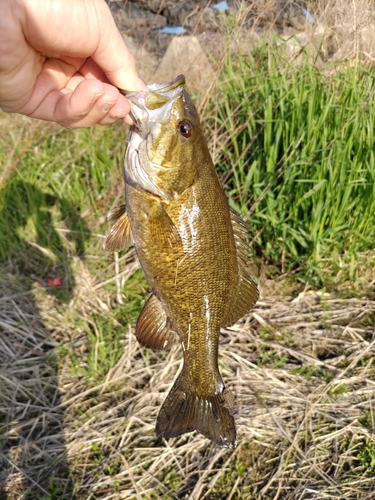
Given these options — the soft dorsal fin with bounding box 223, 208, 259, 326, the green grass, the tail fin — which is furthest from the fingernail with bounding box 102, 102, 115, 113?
the green grass

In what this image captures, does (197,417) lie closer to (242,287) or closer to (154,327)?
(154,327)

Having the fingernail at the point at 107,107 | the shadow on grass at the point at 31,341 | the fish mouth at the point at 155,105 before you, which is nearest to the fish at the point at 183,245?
the fish mouth at the point at 155,105

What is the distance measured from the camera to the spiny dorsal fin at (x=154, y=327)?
6.41 feet

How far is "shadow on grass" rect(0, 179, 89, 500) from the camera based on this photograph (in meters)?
2.77

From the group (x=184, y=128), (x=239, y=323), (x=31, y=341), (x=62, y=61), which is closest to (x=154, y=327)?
(x=184, y=128)

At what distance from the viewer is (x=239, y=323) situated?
3.48 metres

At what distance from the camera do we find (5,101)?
1998mm

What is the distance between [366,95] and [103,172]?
2169mm

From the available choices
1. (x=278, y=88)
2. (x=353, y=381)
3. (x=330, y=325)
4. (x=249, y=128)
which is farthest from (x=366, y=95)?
(x=353, y=381)

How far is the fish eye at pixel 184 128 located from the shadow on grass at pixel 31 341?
2.06 metres

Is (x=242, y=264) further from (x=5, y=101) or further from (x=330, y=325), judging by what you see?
A: (x=330, y=325)

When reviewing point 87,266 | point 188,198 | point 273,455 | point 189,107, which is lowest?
point 273,455

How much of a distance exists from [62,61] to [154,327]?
122 centimetres

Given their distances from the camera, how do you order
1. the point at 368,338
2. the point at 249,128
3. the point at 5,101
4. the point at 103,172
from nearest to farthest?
the point at 5,101, the point at 368,338, the point at 249,128, the point at 103,172
